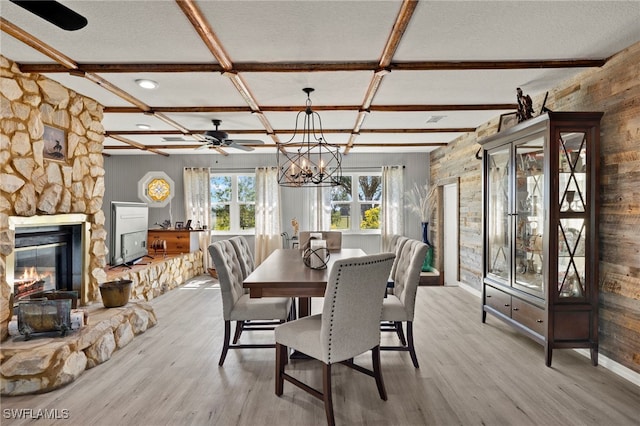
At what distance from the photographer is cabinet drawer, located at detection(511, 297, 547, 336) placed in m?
2.98

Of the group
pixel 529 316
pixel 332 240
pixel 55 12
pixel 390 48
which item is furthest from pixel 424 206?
pixel 55 12

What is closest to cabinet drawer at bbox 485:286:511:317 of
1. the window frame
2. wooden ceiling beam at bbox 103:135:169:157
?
the window frame

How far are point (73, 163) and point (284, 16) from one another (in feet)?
8.58

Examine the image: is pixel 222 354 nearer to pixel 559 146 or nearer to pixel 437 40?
pixel 437 40

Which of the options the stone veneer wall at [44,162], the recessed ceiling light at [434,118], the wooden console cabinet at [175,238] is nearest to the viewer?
the stone veneer wall at [44,162]

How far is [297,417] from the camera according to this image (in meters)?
2.20

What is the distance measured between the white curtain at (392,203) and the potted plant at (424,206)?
211 mm

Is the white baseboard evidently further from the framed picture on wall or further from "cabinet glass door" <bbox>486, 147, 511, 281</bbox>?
the framed picture on wall

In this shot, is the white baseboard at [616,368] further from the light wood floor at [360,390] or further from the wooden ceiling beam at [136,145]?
the wooden ceiling beam at [136,145]

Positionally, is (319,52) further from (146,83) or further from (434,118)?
(434,118)

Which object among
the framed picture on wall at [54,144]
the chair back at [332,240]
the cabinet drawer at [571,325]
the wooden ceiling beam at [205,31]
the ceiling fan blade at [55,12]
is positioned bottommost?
the cabinet drawer at [571,325]

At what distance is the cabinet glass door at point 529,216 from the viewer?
10.1 ft

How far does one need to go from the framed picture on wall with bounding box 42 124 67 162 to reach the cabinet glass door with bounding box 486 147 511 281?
4.14 meters

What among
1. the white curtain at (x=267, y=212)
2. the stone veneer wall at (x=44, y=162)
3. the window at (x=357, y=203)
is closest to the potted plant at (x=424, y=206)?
the window at (x=357, y=203)
